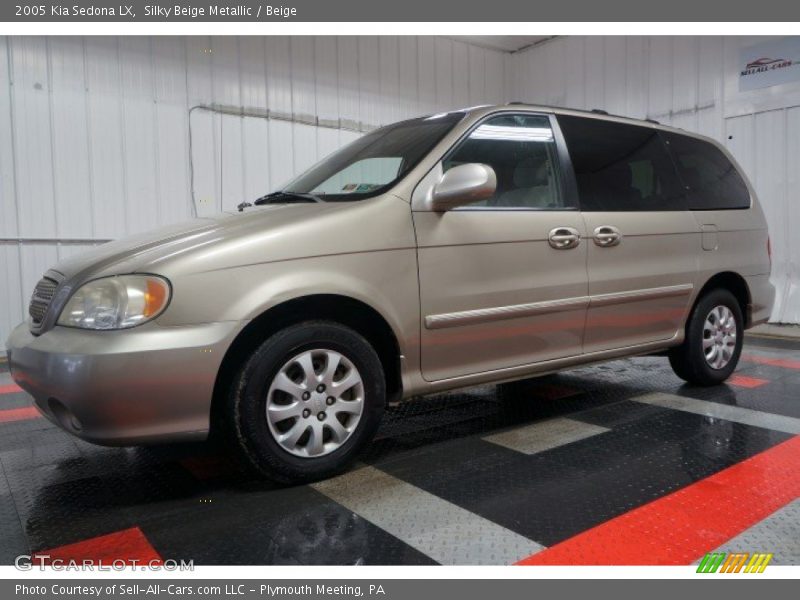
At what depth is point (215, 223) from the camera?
245cm

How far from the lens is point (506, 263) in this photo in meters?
2.76

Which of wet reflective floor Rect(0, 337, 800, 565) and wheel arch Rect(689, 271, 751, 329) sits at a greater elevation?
wheel arch Rect(689, 271, 751, 329)

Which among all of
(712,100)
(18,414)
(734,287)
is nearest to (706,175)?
(734,287)

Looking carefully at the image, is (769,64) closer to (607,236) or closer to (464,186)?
(607,236)

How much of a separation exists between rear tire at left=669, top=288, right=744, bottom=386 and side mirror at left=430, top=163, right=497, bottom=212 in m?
1.94

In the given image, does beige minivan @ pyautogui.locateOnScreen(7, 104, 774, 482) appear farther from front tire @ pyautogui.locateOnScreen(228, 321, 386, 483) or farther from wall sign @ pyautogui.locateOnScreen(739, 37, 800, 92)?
wall sign @ pyautogui.locateOnScreen(739, 37, 800, 92)

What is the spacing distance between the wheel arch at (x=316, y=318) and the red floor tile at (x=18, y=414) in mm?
1922

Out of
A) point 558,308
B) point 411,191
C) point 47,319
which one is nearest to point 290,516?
point 47,319

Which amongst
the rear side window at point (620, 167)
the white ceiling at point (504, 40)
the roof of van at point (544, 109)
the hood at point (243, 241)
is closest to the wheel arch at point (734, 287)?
the rear side window at point (620, 167)

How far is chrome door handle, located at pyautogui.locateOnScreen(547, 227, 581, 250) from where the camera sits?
9.52 ft

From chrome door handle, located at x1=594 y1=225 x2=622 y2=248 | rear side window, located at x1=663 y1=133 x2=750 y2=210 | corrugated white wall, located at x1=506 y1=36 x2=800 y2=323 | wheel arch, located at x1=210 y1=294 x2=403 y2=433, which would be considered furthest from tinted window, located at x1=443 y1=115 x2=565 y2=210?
corrugated white wall, located at x1=506 y1=36 x2=800 y2=323

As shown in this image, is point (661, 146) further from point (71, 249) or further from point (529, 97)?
point (529, 97)

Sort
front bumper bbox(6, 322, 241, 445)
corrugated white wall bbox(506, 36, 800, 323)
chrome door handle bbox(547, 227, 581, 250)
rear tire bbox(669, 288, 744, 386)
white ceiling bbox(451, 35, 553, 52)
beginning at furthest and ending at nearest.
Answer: white ceiling bbox(451, 35, 553, 52) → corrugated white wall bbox(506, 36, 800, 323) → rear tire bbox(669, 288, 744, 386) → chrome door handle bbox(547, 227, 581, 250) → front bumper bbox(6, 322, 241, 445)

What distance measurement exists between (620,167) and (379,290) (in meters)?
1.74
